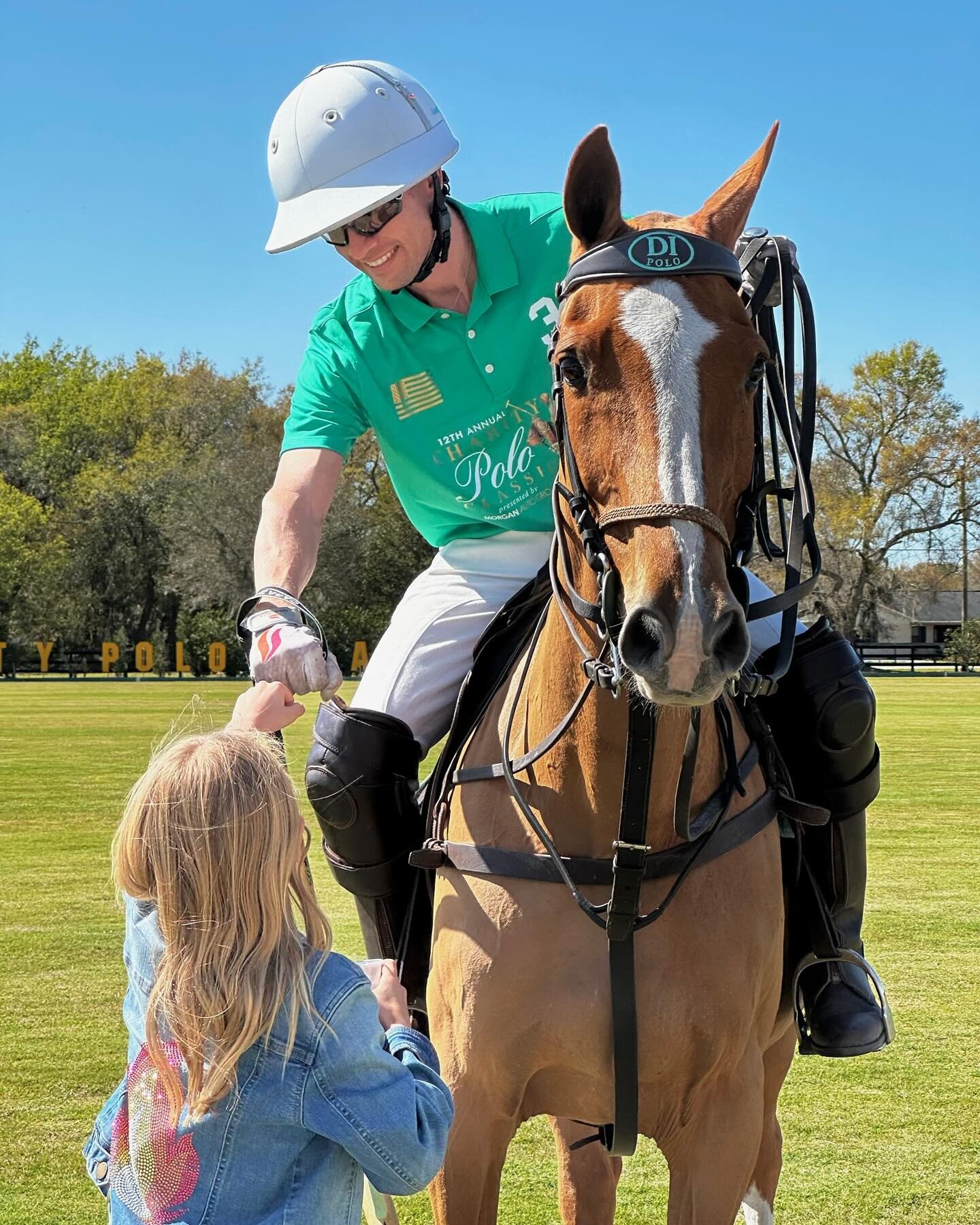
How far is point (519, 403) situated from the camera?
389 centimetres

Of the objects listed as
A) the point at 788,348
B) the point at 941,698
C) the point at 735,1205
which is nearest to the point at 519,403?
the point at 788,348

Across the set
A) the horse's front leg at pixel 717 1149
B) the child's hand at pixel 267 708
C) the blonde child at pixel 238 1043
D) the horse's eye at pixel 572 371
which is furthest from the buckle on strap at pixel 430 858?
the horse's eye at pixel 572 371

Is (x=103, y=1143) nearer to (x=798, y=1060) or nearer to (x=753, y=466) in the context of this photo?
(x=753, y=466)

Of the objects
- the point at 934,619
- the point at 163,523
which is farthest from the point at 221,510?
the point at 934,619

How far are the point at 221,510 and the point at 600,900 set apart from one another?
55598 millimetres

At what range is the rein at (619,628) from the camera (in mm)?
2764

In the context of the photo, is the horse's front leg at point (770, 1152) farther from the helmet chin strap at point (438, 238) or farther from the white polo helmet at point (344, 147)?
the white polo helmet at point (344, 147)

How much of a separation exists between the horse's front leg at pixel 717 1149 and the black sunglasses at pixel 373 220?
8.03 feet

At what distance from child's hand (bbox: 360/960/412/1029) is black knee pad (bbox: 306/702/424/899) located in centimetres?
111

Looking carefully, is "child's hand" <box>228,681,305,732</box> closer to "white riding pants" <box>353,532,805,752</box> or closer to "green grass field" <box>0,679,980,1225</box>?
"green grass field" <box>0,679,980,1225</box>

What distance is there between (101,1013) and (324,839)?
404cm

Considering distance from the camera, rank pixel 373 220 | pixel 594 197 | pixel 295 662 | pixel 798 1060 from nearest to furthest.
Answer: pixel 594 197 < pixel 295 662 < pixel 373 220 < pixel 798 1060

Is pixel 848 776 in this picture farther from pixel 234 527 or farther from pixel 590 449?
pixel 234 527

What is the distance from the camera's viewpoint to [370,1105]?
2.22 metres
